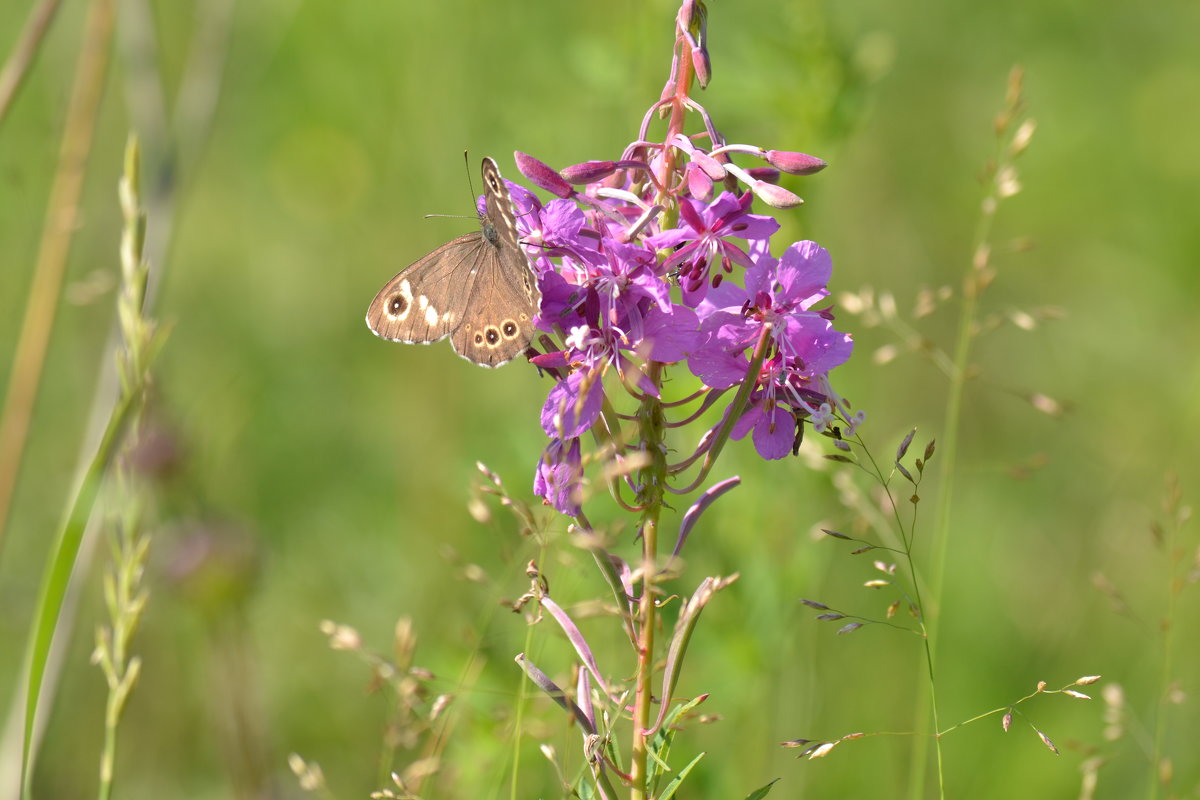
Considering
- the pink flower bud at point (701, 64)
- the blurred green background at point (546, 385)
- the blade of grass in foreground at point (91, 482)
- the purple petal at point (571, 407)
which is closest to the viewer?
the purple petal at point (571, 407)

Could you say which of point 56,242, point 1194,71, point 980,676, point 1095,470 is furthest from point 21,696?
point 1194,71

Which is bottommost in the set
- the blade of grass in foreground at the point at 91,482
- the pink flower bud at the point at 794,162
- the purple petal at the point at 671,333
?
the blade of grass in foreground at the point at 91,482

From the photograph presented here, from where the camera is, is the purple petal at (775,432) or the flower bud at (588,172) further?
the purple petal at (775,432)

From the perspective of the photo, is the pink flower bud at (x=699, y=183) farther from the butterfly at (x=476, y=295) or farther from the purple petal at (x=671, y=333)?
the butterfly at (x=476, y=295)

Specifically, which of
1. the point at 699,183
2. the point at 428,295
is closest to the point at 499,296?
the point at 428,295

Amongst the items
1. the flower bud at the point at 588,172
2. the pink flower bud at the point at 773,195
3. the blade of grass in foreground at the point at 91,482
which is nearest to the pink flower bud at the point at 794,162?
the pink flower bud at the point at 773,195

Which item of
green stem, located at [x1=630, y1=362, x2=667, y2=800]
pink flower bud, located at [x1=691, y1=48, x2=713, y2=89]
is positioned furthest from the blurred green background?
pink flower bud, located at [x1=691, y1=48, x2=713, y2=89]
